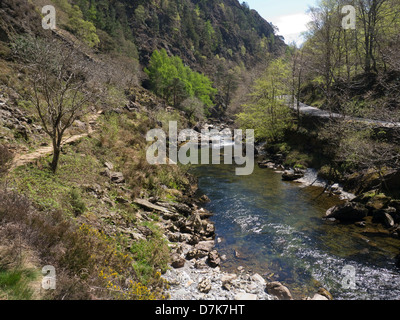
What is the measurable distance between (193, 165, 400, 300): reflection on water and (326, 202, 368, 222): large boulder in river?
24.8 inches

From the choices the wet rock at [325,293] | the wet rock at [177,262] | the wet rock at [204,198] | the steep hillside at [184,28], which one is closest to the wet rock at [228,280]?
the wet rock at [177,262]

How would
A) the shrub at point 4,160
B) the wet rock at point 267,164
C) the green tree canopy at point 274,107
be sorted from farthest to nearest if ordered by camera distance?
1. the green tree canopy at point 274,107
2. the wet rock at point 267,164
3. the shrub at point 4,160

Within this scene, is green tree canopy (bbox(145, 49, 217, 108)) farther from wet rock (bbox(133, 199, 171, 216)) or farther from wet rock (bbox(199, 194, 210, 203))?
wet rock (bbox(133, 199, 171, 216))

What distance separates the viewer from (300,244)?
9.07 m

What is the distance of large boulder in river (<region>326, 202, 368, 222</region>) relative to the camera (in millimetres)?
10641

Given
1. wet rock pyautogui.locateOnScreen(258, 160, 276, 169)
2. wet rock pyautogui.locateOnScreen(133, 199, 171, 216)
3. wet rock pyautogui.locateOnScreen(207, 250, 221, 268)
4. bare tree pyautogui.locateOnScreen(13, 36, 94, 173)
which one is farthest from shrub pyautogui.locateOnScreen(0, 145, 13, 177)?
wet rock pyautogui.locateOnScreen(258, 160, 276, 169)

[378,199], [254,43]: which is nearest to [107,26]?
[378,199]

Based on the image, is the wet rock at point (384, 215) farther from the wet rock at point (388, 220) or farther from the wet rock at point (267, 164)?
the wet rock at point (267, 164)

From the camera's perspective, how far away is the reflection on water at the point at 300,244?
22.9 feet

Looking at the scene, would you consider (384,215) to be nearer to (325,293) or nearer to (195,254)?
(325,293)

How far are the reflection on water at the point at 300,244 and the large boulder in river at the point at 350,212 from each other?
0.63 metres

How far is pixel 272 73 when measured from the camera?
2625 cm

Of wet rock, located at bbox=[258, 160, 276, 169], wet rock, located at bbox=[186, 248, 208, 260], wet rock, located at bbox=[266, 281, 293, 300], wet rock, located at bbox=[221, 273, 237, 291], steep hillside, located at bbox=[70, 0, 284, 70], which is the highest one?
steep hillside, located at bbox=[70, 0, 284, 70]

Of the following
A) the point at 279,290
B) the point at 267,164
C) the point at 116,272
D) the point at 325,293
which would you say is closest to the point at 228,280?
the point at 279,290
